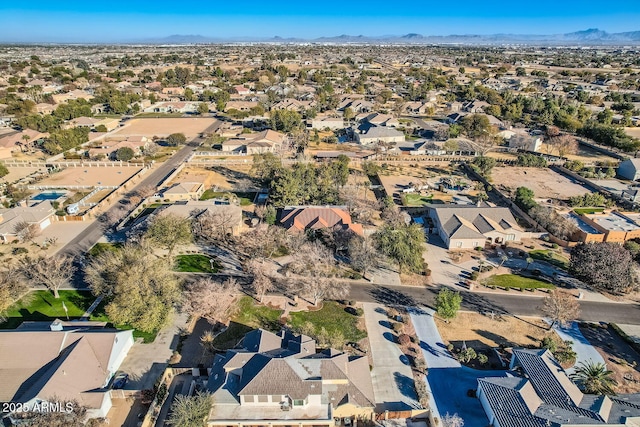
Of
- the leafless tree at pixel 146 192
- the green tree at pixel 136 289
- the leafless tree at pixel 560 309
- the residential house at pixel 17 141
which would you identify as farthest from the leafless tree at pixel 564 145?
the residential house at pixel 17 141

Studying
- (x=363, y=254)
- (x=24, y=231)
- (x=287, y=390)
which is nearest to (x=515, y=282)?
(x=363, y=254)

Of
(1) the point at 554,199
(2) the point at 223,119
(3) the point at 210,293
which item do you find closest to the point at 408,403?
(3) the point at 210,293

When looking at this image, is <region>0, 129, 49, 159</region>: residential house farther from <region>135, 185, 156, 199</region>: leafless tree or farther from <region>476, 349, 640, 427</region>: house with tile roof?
Answer: <region>476, 349, 640, 427</region>: house with tile roof

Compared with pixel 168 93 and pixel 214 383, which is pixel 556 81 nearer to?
pixel 168 93

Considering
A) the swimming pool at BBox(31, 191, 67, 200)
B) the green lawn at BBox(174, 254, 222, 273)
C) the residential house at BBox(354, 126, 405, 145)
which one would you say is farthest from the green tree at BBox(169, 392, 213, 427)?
the residential house at BBox(354, 126, 405, 145)

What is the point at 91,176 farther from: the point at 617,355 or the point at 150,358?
the point at 617,355
